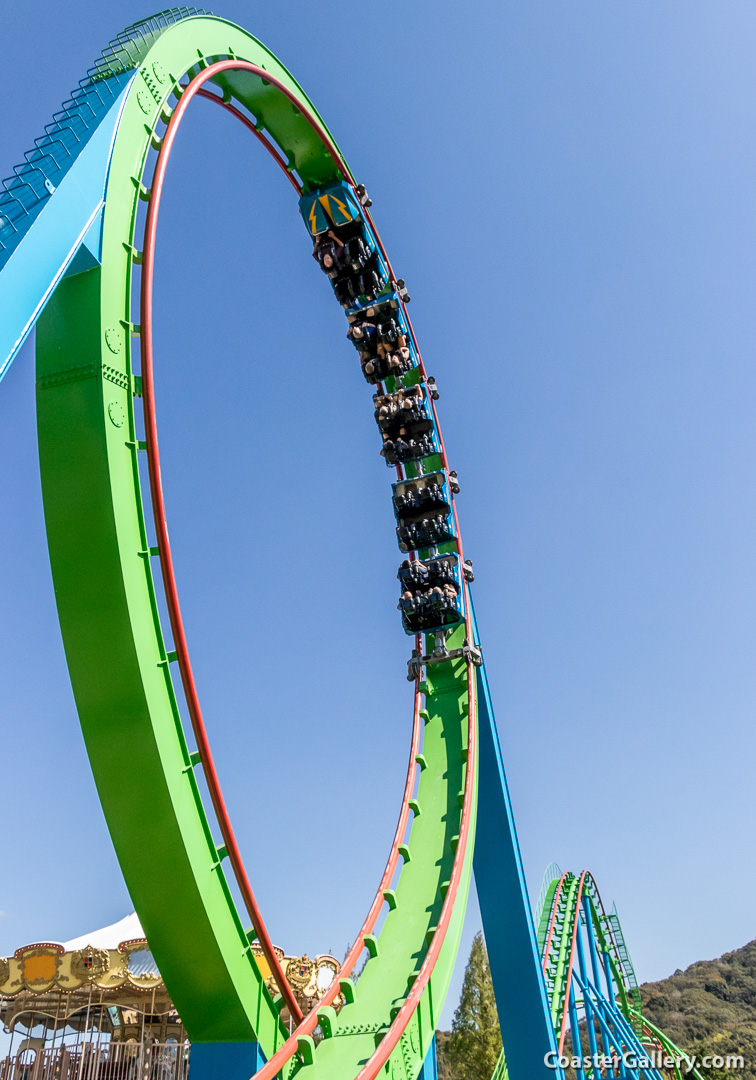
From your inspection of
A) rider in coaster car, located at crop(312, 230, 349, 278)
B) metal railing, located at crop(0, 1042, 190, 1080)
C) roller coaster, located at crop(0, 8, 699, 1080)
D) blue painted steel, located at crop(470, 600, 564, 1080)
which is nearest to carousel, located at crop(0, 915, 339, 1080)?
metal railing, located at crop(0, 1042, 190, 1080)

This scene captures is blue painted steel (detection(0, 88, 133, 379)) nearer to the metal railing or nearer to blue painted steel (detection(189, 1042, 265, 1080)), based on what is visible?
blue painted steel (detection(189, 1042, 265, 1080))

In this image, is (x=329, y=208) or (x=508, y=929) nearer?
(x=508, y=929)

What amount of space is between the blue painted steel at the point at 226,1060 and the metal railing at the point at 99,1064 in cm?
1027

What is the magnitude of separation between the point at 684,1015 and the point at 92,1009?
48894 mm

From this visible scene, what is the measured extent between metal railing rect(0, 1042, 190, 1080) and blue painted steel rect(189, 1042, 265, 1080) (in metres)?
10.3

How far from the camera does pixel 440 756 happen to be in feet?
32.2

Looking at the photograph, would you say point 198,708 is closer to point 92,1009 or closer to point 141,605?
point 141,605

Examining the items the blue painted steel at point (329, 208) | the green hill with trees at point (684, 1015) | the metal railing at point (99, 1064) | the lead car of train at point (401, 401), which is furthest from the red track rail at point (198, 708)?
the green hill with trees at point (684, 1015)

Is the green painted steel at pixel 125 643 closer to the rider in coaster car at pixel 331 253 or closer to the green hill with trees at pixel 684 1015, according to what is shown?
the rider in coaster car at pixel 331 253

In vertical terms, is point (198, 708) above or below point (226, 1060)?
above

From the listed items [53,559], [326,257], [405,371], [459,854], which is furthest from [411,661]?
[53,559]

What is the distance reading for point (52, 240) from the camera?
13.3ft

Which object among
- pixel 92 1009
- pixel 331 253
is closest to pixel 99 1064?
pixel 92 1009

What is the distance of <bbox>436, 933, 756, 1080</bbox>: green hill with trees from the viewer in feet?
82.6
